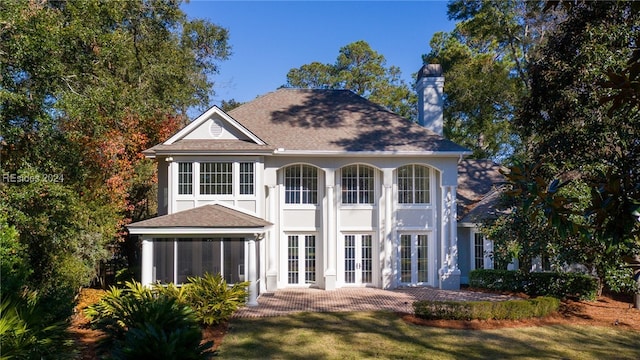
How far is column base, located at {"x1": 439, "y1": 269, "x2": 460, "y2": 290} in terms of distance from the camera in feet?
64.7

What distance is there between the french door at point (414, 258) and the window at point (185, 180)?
31.2 feet

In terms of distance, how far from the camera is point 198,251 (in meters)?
17.0

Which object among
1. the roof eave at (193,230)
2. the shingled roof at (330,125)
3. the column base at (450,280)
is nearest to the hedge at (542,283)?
the column base at (450,280)

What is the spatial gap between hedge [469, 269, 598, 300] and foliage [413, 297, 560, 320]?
3.81 m

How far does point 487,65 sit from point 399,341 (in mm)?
21857

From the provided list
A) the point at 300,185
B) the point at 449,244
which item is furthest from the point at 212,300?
the point at 449,244

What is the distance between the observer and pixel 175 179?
1864cm

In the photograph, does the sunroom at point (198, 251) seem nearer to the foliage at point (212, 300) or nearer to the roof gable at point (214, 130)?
the foliage at point (212, 300)

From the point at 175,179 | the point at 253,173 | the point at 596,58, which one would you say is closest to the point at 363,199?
the point at 253,173

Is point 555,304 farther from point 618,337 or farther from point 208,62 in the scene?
point 208,62

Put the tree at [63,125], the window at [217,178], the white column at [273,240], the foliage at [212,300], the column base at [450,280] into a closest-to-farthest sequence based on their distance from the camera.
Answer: the foliage at [212,300], the tree at [63,125], the window at [217,178], the white column at [273,240], the column base at [450,280]

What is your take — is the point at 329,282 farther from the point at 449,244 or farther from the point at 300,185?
the point at 449,244

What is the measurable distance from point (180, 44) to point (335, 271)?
20.3m

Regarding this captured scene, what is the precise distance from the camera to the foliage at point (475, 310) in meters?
13.9
